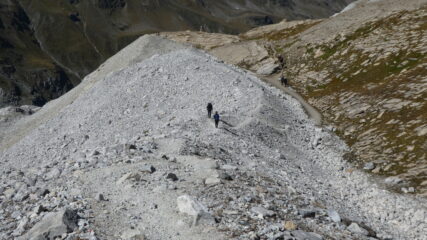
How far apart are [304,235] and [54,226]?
10064mm

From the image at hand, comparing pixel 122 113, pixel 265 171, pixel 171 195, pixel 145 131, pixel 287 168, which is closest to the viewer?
pixel 171 195

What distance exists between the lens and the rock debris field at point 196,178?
17.8 metres

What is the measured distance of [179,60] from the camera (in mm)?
55875

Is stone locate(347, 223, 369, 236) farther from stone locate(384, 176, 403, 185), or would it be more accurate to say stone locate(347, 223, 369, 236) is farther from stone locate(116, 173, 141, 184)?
stone locate(116, 173, 141, 184)

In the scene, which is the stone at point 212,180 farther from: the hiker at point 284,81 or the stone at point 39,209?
the hiker at point 284,81

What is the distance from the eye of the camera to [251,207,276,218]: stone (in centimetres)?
1851

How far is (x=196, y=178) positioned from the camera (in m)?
22.4

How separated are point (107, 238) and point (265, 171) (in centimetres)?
1305

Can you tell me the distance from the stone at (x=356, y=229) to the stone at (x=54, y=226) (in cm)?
1270

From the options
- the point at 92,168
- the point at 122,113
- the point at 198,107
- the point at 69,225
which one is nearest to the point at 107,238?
the point at 69,225

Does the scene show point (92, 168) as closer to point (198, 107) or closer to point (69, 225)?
point (69, 225)

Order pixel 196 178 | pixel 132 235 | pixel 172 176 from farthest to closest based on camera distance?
pixel 196 178 → pixel 172 176 → pixel 132 235

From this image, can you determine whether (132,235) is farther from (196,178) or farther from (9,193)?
(9,193)

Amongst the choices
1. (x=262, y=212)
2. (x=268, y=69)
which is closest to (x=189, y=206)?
(x=262, y=212)
